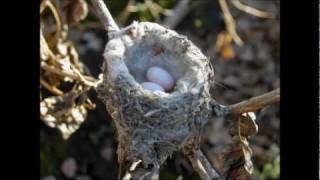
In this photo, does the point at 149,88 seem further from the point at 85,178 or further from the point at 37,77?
the point at 85,178

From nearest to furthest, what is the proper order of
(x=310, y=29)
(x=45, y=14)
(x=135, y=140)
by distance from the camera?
(x=310, y=29), (x=135, y=140), (x=45, y=14)

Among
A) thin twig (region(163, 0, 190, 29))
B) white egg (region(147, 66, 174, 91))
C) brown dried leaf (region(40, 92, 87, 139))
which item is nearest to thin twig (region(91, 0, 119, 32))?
white egg (region(147, 66, 174, 91))

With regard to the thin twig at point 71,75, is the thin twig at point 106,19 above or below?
above

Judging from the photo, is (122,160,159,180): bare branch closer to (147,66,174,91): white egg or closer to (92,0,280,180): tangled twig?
(92,0,280,180): tangled twig

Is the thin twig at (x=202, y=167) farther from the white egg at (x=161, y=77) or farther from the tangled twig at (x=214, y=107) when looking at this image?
the white egg at (x=161, y=77)

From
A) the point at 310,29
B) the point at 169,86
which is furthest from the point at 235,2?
the point at 310,29

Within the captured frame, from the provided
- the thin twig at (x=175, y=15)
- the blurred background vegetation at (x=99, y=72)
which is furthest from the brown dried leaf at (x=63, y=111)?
the thin twig at (x=175, y=15)
